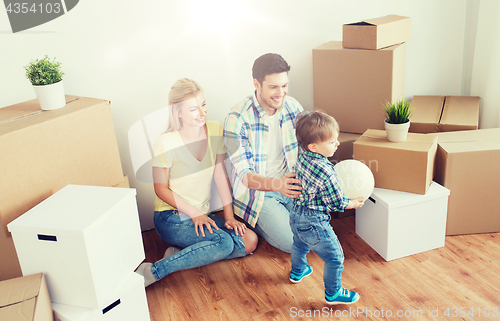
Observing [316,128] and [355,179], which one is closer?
→ [316,128]

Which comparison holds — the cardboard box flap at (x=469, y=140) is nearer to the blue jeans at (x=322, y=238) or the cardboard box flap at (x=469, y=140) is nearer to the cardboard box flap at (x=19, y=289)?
the blue jeans at (x=322, y=238)

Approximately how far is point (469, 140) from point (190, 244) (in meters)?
1.37

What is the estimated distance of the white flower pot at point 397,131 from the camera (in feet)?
5.80

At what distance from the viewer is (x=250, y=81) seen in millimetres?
2225

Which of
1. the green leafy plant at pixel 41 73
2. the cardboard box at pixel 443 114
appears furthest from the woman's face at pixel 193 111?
the cardboard box at pixel 443 114

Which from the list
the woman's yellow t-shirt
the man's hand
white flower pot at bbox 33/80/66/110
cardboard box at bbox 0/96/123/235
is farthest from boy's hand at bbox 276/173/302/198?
white flower pot at bbox 33/80/66/110

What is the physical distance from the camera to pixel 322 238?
4.94 ft

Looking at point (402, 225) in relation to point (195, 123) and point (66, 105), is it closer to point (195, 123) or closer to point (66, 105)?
point (195, 123)

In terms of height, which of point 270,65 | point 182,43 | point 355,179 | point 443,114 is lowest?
point 355,179

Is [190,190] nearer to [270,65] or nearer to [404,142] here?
[270,65]

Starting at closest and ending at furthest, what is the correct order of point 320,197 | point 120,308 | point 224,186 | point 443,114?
point 120,308 < point 320,197 < point 224,186 < point 443,114

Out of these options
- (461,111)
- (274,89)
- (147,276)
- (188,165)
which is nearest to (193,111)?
(188,165)

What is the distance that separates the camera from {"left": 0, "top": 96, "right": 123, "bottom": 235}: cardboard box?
4.51 ft

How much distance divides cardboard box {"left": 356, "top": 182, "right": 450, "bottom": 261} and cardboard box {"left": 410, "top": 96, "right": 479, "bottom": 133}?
41 centimetres
